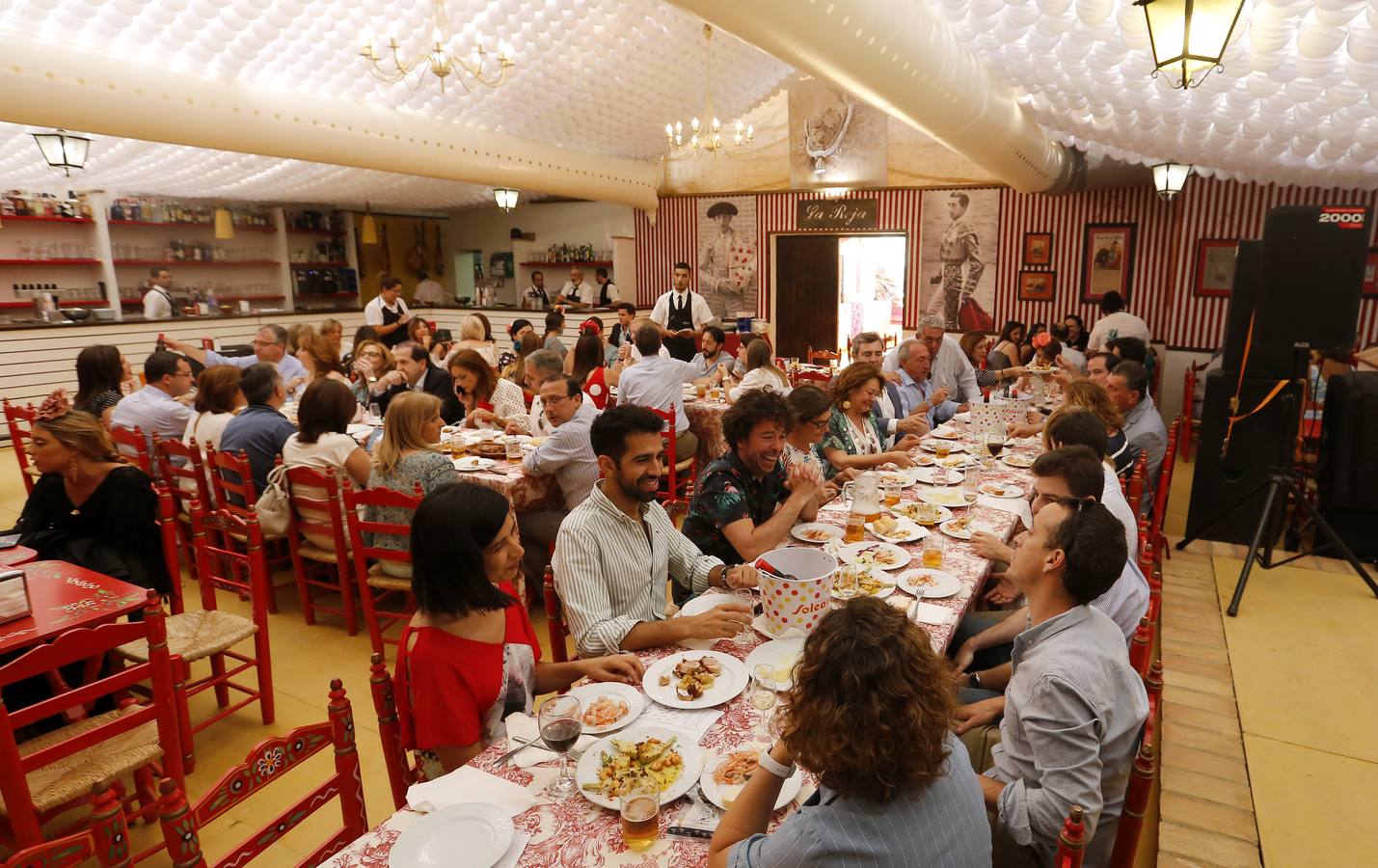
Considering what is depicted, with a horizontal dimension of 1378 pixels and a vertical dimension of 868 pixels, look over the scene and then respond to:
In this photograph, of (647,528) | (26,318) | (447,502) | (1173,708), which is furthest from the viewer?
(26,318)

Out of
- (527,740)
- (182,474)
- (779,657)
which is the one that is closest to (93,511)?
(182,474)

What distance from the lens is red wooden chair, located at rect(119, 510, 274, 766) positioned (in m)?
3.11

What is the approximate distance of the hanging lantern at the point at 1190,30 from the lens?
312 cm

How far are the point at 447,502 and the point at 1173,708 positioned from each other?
3.43m

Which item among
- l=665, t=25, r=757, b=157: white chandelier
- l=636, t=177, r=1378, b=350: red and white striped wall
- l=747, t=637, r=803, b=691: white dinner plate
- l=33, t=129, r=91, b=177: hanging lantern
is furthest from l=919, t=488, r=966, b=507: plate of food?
l=636, t=177, r=1378, b=350: red and white striped wall

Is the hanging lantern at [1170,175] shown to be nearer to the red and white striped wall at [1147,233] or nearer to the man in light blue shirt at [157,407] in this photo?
the red and white striped wall at [1147,233]

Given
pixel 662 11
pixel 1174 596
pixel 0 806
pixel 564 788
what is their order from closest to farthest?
pixel 564 788 → pixel 0 806 → pixel 1174 596 → pixel 662 11

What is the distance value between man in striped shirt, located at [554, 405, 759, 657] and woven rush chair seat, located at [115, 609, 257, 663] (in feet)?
5.73

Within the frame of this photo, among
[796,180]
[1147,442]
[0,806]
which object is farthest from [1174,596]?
[796,180]

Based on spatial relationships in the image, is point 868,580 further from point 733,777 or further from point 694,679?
point 733,777

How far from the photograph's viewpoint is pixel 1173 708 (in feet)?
11.4

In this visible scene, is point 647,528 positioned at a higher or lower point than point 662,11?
lower

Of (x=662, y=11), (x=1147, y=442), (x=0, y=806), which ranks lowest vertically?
(x=0, y=806)

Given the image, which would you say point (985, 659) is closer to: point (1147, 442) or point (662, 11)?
point (1147, 442)
